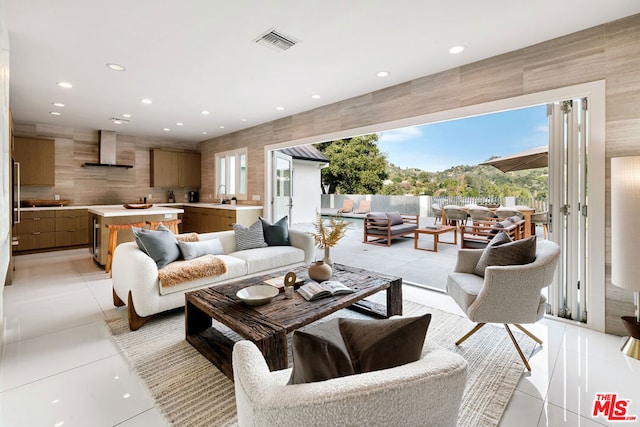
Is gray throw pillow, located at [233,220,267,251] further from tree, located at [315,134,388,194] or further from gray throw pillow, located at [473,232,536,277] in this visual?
tree, located at [315,134,388,194]

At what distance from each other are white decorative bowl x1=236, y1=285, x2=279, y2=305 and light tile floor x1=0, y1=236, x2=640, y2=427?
0.77m

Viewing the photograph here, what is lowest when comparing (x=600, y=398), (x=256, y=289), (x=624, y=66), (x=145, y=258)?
(x=600, y=398)

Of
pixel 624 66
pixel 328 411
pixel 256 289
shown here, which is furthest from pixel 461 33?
pixel 328 411

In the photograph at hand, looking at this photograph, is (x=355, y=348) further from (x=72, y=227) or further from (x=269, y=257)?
(x=72, y=227)

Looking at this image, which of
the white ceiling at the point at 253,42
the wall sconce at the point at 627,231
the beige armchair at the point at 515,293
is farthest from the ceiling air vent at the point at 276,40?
the wall sconce at the point at 627,231

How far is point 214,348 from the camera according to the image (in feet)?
7.30

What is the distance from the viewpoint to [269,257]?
3637 mm

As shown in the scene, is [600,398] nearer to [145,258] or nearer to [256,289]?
[256,289]

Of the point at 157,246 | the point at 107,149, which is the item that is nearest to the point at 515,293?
the point at 157,246

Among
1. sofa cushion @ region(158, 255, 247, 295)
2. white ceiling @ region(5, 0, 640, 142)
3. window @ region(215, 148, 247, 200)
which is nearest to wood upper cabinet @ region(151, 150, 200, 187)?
window @ region(215, 148, 247, 200)

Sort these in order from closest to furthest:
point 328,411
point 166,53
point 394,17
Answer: point 328,411 → point 394,17 → point 166,53

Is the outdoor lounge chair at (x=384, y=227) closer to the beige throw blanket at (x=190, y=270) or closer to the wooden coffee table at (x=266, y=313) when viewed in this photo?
the wooden coffee table at (x=266, y=313)

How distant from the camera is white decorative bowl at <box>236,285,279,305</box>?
81.3 inches

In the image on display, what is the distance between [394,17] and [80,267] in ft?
18.3
